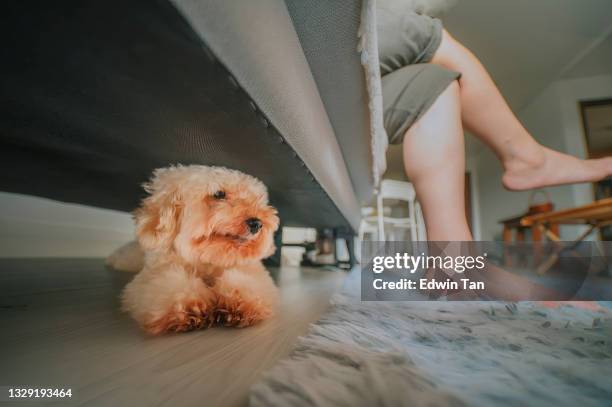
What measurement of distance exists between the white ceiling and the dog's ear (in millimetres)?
1074

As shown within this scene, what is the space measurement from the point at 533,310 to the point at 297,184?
52 cm

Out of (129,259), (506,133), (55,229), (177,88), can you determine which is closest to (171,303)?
(177,88)

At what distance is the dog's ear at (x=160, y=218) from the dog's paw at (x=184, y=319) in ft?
0.49

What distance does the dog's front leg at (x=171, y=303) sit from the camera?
35cm

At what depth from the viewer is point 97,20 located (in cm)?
19

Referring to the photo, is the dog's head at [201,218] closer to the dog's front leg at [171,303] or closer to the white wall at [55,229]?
the dog's front leg at [171,303]

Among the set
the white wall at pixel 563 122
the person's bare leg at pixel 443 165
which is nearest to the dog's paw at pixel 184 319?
the person's bare leg at pixel 443 165

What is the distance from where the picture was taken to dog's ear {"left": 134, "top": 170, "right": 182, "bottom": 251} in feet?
1.50

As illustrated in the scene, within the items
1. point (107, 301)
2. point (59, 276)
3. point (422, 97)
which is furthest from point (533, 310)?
point (59, 276)

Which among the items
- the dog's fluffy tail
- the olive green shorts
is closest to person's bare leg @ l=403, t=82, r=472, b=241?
the olive green shorts

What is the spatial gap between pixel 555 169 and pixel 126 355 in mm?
1078

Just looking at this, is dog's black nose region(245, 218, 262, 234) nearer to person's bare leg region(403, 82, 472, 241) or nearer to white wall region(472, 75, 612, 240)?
person's bare leg region(403, 82, 472, 241)

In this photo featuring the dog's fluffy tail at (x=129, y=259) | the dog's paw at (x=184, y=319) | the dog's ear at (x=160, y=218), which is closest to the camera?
the dog's paw at (x=184, y=319)

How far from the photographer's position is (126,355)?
0.91 feet
